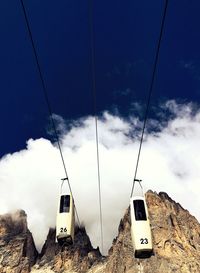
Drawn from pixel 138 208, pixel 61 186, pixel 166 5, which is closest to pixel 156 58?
pixel 166 5

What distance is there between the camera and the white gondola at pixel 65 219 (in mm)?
55375

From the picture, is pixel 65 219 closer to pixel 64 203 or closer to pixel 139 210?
pixel 64 203

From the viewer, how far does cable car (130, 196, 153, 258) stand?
47.7 m

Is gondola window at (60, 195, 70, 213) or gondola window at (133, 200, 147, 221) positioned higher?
gondola window at (60, 195, 70, 213)

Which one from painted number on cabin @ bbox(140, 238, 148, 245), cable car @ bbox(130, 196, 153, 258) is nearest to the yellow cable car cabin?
cable car @ bbox(130, 196, 153, 258)

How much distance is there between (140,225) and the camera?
157ft

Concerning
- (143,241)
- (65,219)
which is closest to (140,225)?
(143,241)

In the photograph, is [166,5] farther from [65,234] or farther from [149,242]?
[65,234]

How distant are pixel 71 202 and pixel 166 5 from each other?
1664 inches

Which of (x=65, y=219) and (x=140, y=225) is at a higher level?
(x=65, y=219)

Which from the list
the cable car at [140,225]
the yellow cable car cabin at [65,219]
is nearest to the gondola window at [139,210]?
the cable car at [140,225]

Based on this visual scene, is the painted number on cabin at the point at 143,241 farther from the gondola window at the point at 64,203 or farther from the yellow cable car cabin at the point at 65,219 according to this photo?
the gondola window at the point at 64,203

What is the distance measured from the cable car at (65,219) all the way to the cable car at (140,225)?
1120cm

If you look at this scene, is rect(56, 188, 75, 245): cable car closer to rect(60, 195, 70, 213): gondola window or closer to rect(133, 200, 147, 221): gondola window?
rect(60, 195, 70, 213): gondola window
